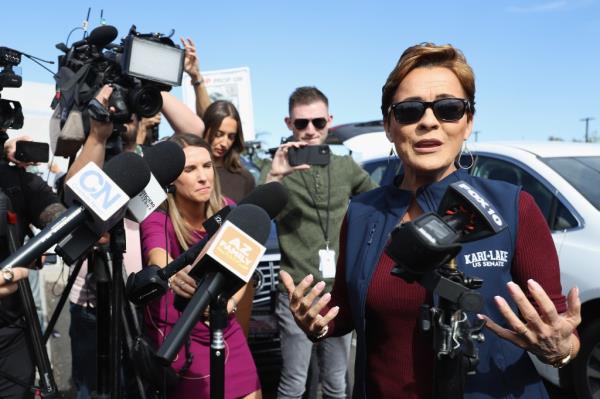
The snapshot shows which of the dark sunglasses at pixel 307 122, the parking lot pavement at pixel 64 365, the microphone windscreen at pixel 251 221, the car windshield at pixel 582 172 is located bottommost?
the parking lot pavement at pixel 64 365

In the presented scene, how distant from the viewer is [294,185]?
3.82 m

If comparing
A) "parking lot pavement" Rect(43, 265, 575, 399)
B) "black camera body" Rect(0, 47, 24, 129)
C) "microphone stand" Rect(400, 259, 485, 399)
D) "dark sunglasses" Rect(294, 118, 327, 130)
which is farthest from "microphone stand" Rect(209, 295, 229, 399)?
"dark sunglasses" Rect(294, 118, 327, 130)

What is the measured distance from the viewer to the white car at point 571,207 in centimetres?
415

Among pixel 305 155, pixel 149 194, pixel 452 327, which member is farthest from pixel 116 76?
pixel 452 327

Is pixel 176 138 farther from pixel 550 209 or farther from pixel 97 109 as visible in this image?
pixel 550 209

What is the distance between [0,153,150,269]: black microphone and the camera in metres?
1.40

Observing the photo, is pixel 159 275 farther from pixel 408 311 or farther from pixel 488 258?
pixel 488 258

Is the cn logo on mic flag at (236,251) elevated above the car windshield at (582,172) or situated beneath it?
elevated above

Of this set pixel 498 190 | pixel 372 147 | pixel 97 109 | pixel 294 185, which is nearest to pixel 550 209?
pixel 294 185

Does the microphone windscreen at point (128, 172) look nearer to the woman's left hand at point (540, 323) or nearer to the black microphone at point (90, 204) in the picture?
the black microphone at point (90, 204)

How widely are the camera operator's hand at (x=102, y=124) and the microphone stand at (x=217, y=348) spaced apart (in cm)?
127

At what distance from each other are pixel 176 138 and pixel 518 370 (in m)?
2.05

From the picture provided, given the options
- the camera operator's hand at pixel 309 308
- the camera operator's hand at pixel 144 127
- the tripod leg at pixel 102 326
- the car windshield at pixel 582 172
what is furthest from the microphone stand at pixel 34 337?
the car windshield at pixel 582 172

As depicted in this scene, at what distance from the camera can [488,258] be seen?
171cm
